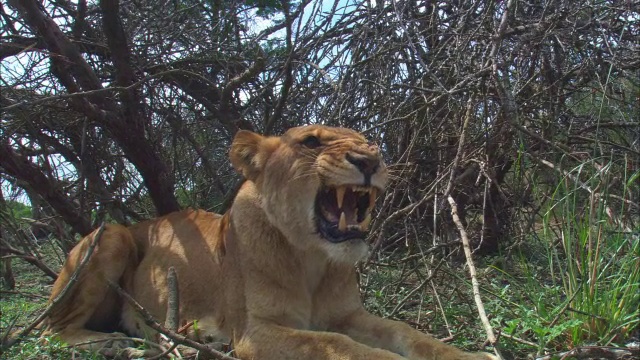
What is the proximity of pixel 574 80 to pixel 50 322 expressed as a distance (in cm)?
381

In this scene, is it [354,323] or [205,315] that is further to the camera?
[205,315]

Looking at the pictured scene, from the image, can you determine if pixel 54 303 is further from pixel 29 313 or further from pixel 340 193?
pixel 29 313

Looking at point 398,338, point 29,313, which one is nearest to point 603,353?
point 398,338

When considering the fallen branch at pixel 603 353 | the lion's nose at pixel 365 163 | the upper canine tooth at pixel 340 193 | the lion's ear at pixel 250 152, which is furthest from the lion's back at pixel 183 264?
the fallen branch at pixel 603 353

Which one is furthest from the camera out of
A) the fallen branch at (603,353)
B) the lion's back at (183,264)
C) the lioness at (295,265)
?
the lion's back at (183,264)

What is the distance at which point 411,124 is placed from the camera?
4922 millimetres

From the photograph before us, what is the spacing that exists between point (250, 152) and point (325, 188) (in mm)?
610

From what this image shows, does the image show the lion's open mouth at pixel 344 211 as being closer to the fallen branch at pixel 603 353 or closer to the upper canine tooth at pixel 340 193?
the upper canine tooth at pixel 340 193

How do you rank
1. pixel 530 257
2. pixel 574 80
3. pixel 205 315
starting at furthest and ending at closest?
pixel 530 257 → pixel 574 80 → pixel 205 315

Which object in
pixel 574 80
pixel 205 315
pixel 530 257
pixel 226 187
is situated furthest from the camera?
pixel 226 187

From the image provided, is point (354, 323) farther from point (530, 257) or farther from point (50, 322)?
point (530, 257)

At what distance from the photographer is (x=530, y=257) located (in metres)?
5.57

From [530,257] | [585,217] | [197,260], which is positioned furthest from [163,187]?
[585,217]

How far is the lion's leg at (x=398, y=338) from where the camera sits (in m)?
3.12
